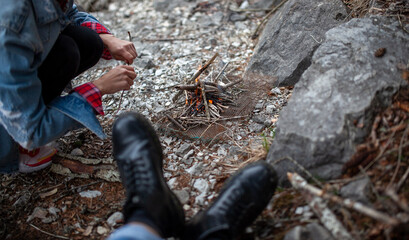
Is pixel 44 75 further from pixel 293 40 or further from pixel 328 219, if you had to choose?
pixel 293 40

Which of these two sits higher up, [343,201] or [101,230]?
[343,201]

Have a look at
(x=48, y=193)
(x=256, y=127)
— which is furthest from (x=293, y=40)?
(x=48, y=193)

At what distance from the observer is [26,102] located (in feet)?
5.62

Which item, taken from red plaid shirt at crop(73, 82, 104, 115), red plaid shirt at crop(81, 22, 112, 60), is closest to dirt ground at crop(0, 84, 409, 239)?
red plaid shirt at crop(73, 82, 104, 115)

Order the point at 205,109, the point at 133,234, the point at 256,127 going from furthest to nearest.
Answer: the point at 205,109 → the point at 256,127 → the point at 133,234

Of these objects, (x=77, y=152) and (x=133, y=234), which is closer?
(x=133, y=234)

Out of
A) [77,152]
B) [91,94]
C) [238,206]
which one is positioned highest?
[91,94]

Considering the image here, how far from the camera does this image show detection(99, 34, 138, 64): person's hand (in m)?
2.42

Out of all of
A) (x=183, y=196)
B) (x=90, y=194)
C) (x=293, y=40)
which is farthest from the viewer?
(x=293, y=40)

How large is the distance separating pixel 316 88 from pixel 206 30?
237 cm

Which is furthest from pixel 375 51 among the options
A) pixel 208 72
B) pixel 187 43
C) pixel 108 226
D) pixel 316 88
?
pixel 187 43

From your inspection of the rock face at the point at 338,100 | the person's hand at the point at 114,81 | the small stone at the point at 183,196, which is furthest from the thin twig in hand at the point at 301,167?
the person's hand at the point at 114,81

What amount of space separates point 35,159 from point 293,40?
2.36m

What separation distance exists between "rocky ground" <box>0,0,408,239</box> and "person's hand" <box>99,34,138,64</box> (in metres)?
0.56
